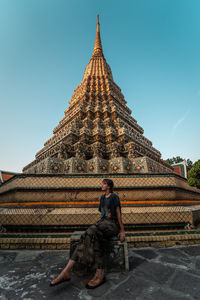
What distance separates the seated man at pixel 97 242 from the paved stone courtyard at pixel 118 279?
0.32 ft

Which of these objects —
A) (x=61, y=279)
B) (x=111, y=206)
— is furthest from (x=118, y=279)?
(x=111, y=206)

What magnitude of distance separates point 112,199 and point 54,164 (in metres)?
4.77

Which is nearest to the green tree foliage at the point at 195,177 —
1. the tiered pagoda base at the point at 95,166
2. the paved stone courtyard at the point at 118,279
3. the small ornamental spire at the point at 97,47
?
the tiered pagoda base at the point at 95,166

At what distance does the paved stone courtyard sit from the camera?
63.0 inches

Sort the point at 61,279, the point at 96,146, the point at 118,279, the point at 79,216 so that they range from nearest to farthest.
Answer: the point at 61,279
the point at 118,279
the point at 79,216
the point at 96,146

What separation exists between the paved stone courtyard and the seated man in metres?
0.10

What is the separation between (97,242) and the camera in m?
2.06

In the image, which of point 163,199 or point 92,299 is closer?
point 92,299

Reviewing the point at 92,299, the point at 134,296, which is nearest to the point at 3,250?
the point at 92,299

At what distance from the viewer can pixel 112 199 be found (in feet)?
8.00

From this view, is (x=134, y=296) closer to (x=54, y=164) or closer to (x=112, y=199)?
(x=112, y=199)

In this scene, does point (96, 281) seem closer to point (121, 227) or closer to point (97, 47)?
point (121, 227)

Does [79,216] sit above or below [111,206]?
below

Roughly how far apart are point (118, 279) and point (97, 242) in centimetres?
51
